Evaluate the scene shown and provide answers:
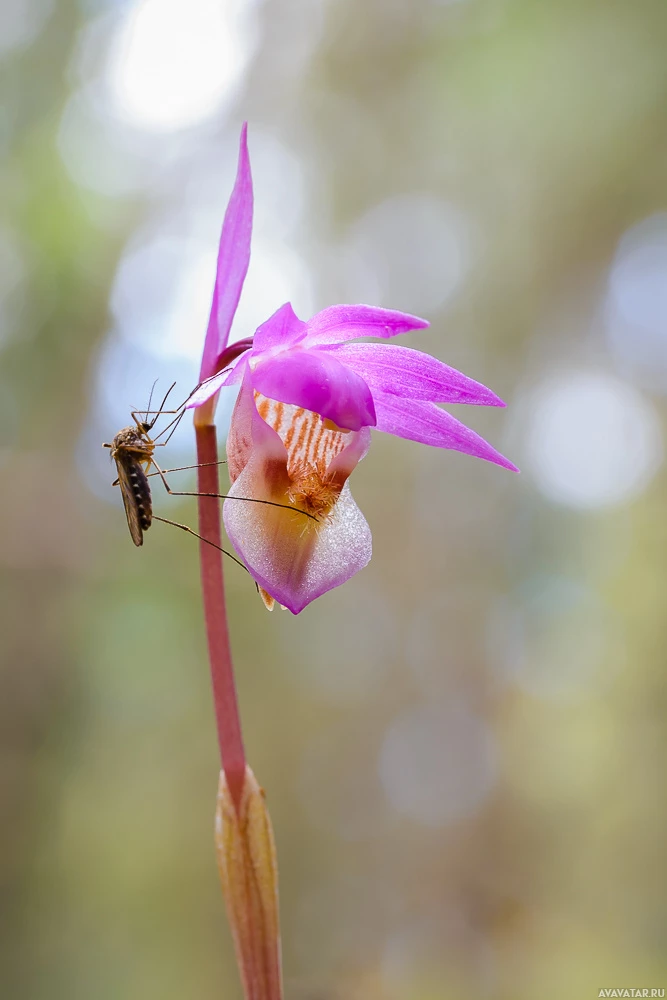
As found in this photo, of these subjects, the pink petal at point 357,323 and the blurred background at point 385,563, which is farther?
the blurred background at point 385,563

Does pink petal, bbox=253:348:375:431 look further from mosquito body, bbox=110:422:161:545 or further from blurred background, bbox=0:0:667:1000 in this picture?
blurred background, bbox=0:0:667:1000

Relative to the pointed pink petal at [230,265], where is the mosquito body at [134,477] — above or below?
below

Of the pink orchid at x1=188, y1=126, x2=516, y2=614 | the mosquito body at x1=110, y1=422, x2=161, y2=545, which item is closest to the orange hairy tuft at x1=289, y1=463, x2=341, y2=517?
the pink orchid at x1=188, y1=126, x2=516, y2=614

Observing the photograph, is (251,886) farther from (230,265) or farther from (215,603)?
(230,265)

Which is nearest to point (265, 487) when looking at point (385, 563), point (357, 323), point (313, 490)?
point (313, 490)

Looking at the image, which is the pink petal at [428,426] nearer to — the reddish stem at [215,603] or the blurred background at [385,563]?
the reddish stem at [215,603]

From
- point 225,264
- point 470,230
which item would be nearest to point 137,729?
point 470,230

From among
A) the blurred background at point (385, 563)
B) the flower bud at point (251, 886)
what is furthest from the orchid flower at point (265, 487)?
the blurred background at point (385, 563)

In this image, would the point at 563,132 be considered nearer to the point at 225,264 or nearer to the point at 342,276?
the point at 342,276

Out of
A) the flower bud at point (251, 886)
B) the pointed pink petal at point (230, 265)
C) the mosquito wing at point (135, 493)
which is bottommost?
the flower bud at point (251, 886)
